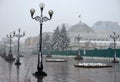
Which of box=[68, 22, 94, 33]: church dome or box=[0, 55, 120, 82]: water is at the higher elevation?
box=[68, 22, 94, 33]: church dome

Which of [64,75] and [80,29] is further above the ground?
[80,29]

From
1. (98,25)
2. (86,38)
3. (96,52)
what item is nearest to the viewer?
(96,52)

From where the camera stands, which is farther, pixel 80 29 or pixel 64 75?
pixel 80 29

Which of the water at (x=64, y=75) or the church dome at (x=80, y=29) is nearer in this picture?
the water at (x=64, y=75)

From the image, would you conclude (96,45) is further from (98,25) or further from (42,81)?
(42,81)

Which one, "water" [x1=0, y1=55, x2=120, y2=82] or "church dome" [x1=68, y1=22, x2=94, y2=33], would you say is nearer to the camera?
"water" [x1=0, y1=55, x2=120, y2=82]

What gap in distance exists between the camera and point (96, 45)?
97125mm

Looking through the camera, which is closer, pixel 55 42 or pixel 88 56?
pixel 88 56

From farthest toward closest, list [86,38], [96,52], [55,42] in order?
[86,38] < [55,42] < [96,52]

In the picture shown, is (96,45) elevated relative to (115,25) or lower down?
lower down

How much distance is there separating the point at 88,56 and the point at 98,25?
372ft

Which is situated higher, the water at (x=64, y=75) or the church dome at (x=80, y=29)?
the church dome at (x=80, y=29)

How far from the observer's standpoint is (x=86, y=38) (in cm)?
11406

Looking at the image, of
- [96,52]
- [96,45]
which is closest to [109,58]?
[96,52]
